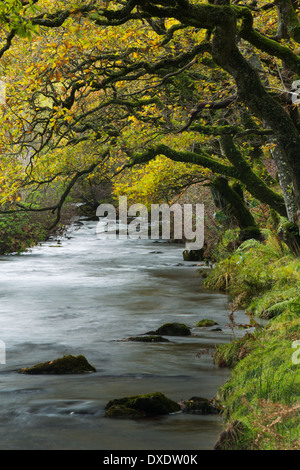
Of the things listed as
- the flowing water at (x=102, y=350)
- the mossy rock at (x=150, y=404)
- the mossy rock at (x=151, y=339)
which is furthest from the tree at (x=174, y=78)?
the mossy rock at (x=150, y=404)

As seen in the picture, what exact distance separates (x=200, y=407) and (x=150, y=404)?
571 millimetres

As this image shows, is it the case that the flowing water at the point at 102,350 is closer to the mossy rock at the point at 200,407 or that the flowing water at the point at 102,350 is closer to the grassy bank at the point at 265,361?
the mossy rock at the point at 200,407

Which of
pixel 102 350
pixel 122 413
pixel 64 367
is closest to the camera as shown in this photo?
pixel 122 413

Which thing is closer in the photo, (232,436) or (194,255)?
(232,436)

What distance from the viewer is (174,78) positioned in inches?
680

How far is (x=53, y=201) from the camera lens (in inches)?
1534

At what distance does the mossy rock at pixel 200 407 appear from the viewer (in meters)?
6.94

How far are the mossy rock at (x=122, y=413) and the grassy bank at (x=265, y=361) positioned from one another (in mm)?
969

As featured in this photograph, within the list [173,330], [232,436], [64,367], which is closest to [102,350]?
[173,330]

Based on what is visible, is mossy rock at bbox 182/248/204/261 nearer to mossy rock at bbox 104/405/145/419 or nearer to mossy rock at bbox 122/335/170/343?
mossy rock at bbox 122/335/170/343

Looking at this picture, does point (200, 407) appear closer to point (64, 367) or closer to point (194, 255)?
point (64, 367)

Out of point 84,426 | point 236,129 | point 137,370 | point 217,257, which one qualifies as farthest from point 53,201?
point 84,426

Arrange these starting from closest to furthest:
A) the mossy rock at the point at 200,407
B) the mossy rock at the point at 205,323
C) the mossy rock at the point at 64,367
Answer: the mossy rock at the point at 200,407 → the mossy rock at the point at 64,367 → the mossy rock at the point at 205,323

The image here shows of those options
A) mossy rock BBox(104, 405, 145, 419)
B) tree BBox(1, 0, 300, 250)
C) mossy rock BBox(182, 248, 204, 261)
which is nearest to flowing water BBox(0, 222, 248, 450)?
mossy rock BBox(104, 405, 145, 419)
